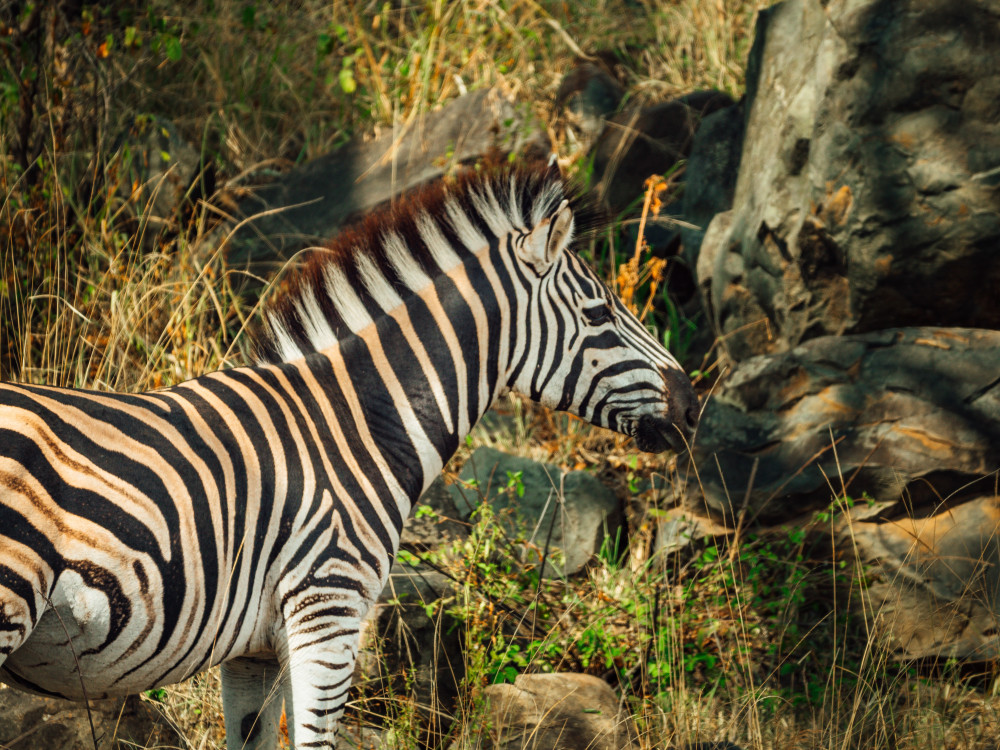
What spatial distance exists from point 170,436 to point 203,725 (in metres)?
1.86

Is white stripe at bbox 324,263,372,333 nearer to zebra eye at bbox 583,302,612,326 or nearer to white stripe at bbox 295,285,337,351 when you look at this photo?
white stripe at bbox 295,285,337,351

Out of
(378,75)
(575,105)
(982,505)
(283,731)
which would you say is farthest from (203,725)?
(575,105)

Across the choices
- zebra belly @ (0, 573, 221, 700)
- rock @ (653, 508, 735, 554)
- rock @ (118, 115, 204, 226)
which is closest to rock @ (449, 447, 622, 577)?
rock @ (653, 508, 735, 554)

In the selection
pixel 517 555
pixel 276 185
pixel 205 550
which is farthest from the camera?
pixel 276 185

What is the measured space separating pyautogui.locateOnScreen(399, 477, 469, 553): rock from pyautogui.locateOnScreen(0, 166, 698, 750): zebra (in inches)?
62.9

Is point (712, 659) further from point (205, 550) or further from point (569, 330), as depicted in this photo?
point (205, 550)

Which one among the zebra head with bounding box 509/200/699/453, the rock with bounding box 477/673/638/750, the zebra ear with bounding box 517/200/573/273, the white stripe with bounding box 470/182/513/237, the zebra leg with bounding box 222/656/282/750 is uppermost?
the white stripe with bounding box 470/182/513/237

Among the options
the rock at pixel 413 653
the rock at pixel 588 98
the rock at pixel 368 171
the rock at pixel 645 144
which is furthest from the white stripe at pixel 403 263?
the rock at pixel 588 98

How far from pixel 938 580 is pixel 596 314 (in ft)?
7.52

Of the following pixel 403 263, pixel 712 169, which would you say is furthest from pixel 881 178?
pixel 403 263

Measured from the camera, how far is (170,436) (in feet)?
8.09

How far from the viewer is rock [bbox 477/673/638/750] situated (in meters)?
3.37

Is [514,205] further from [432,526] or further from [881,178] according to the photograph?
[881,178]

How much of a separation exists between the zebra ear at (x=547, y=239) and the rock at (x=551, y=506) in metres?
2.09
